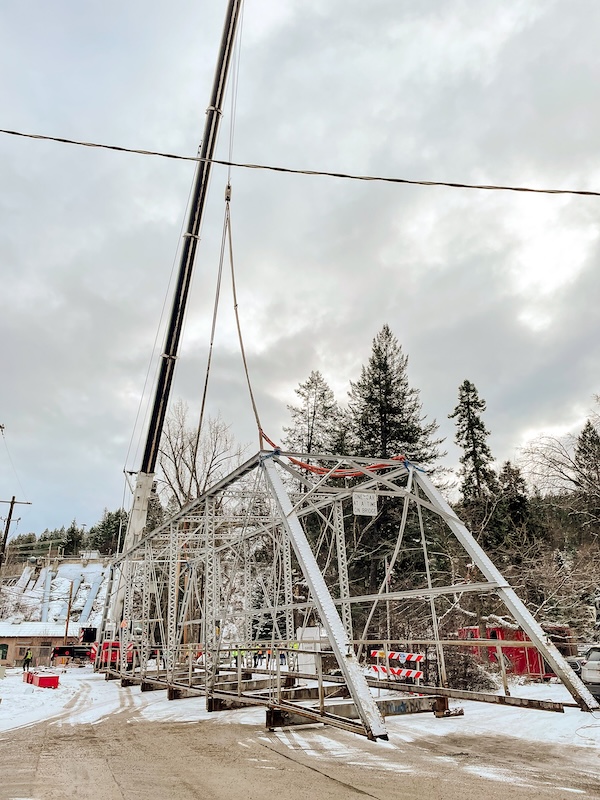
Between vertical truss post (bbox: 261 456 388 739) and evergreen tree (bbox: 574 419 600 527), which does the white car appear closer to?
vertical truss post (bbox: 261 456 388 739)

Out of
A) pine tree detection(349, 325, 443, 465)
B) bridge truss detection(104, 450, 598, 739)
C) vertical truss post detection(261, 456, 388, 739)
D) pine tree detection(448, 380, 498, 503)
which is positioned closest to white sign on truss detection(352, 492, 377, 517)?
bridge truss detection(104, 450, 598, 739)

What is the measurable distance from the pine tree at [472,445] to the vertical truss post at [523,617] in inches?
1168

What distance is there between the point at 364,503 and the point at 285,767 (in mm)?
4432

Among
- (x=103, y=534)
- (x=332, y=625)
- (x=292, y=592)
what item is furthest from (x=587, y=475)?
(x=103, y=534)

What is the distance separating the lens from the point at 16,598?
68188mm

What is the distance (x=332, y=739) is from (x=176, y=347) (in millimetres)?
14814

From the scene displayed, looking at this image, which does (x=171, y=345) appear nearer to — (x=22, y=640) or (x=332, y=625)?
(x=332, y=625)

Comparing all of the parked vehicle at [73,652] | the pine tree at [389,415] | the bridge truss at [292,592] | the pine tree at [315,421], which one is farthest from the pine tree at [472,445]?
the parked vehicle at [73,652]

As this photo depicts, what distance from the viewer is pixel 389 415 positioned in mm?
32500

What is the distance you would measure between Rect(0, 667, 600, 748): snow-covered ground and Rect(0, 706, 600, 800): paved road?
71 cm

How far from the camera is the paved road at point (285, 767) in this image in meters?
4.98

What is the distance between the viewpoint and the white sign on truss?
9.45 m

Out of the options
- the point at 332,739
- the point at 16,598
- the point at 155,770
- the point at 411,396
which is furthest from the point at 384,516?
the point at 16,598

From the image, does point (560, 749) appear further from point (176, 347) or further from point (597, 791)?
point (176, 347)
